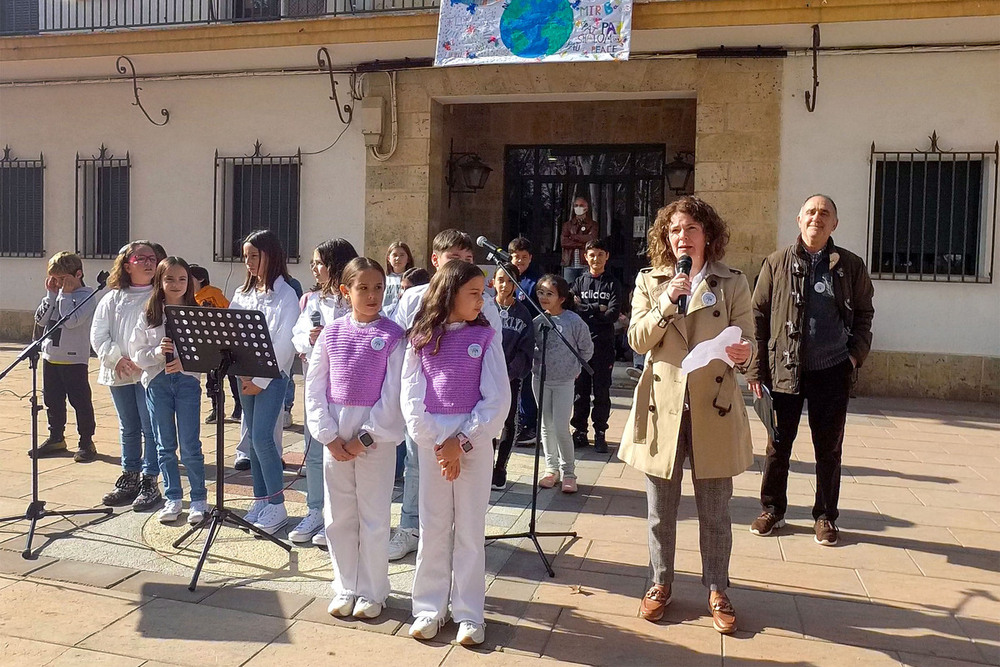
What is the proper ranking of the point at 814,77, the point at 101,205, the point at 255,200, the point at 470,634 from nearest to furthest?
the point at 470,634, the point at 814,77, the point at 255,200, the point at 101,205

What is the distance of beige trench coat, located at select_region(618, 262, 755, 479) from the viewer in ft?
12.4

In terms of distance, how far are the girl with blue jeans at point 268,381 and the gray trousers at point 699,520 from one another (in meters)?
2.29

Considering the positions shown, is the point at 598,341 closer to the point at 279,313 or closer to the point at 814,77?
the point at 279,313

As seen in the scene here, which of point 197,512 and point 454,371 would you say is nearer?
point 454,371

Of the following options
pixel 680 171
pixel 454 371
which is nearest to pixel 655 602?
pixel 454 371

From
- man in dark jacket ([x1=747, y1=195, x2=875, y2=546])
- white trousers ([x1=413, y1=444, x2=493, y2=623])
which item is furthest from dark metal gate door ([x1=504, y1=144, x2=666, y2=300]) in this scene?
white trousers ([x1=413, y1=444, x2=493, y2=623])

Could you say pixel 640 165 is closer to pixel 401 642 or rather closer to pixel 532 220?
pixel 532 220

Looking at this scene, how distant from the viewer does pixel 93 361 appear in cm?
1199

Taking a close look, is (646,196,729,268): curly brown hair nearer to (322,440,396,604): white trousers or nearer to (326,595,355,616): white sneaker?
(322,440,396,604): white trousers

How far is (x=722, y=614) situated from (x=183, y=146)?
1107 centimetres

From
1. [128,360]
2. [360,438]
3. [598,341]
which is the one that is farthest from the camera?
[598,341]

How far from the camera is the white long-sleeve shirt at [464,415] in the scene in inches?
141

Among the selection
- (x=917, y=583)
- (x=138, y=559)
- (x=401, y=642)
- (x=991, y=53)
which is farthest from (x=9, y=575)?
(x=991, y=53)

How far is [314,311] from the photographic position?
16.6 ft
